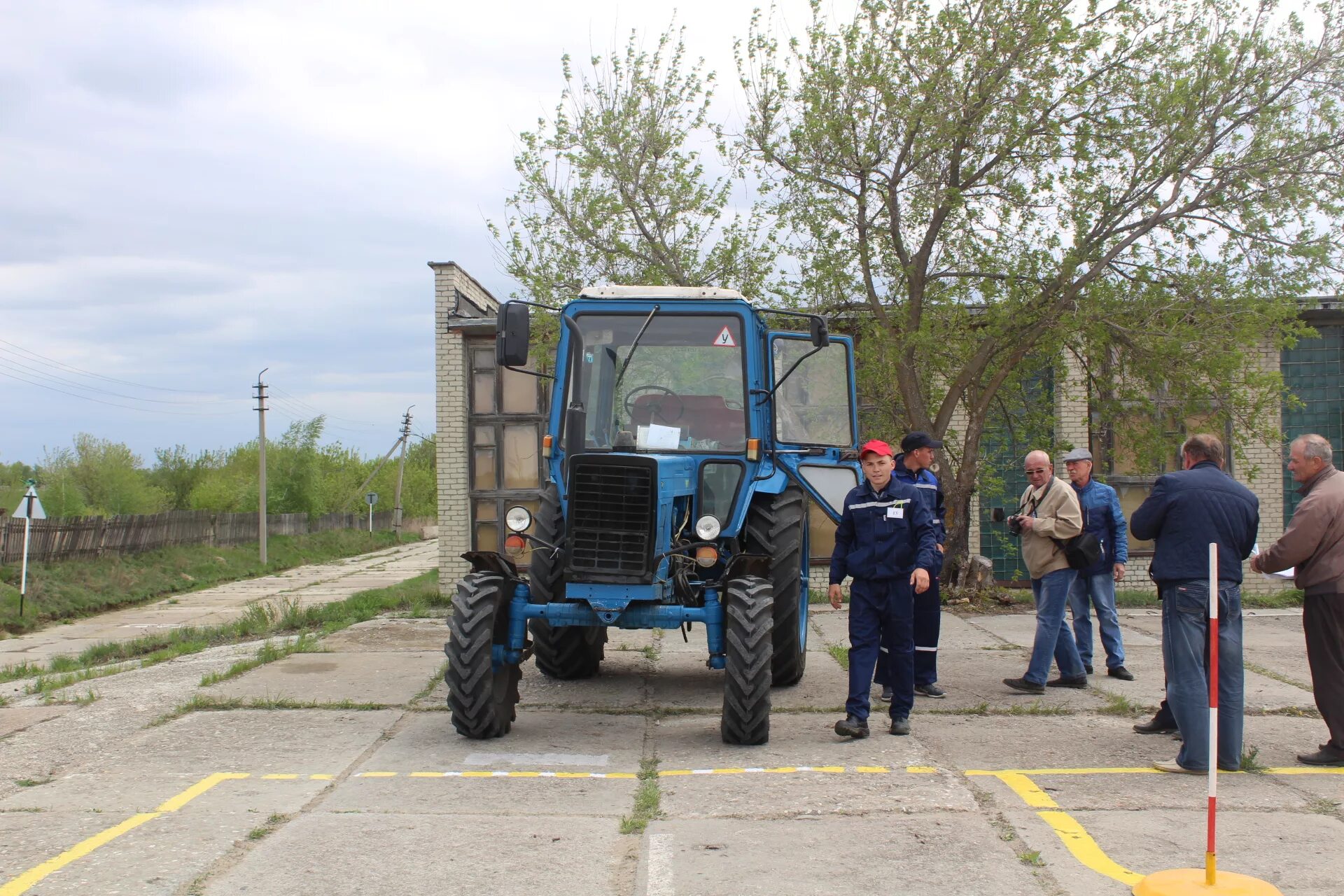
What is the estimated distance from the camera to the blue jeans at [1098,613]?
9.06 meters

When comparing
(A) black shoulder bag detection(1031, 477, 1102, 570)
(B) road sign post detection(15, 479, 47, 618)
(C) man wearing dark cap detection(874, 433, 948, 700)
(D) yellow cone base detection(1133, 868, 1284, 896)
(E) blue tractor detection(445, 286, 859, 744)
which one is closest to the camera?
(D) yellow cone base detection(1133, 868, 1284, 896)

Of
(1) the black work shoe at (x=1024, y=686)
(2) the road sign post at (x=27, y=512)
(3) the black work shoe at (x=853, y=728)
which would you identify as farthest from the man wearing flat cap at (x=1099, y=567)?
(2) the road sign post at (x=27, y=512)

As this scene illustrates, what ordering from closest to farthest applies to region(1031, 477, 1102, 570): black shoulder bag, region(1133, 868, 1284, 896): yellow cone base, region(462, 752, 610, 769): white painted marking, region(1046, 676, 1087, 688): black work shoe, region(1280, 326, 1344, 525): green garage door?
1. region(1133, 868, 1284, 896): yellow cone base
2. region(462, 752, 610, 769): white painted marking
3. region(1031, 477, 1102, 570): black shoulder bag
4. region(1046, 676, 1087, 688): black work shoe
5. region(1280, 326, 1344, 525): green garage door

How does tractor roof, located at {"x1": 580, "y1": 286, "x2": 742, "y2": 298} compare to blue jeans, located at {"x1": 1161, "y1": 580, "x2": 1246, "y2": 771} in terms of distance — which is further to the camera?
tractor roof, located at {"x1": 580, "y1": 286, "x2": 742, "y2": 298}

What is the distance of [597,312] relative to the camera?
8.24 metres

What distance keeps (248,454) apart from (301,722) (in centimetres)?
5268

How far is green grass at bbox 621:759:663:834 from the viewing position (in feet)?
17.1

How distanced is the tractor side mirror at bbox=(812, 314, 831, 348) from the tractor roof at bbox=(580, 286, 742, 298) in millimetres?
691

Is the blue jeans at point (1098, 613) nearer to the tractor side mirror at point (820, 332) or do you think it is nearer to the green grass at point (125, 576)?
the tractor side mirror at point (820, 332)

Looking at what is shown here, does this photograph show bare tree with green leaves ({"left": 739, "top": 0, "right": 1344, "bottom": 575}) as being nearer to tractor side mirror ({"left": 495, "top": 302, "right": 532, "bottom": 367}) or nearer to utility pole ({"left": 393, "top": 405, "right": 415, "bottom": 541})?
tractor side mirror ({"left": 495, "top": 302, "right": 532, "bottom": 367})

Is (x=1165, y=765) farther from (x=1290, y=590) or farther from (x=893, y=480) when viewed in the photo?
(x=1290, y=590)

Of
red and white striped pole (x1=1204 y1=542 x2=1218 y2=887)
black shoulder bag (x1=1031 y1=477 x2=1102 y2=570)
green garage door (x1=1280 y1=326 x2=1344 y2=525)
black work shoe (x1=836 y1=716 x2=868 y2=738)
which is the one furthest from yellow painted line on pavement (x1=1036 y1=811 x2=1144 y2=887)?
green garage door (x1=1280 y1=326 x2=1344 y2=525)

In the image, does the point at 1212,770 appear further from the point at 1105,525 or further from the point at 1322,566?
the point at 1105,525

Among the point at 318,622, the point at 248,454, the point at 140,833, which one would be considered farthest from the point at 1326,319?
the point at 248,454
